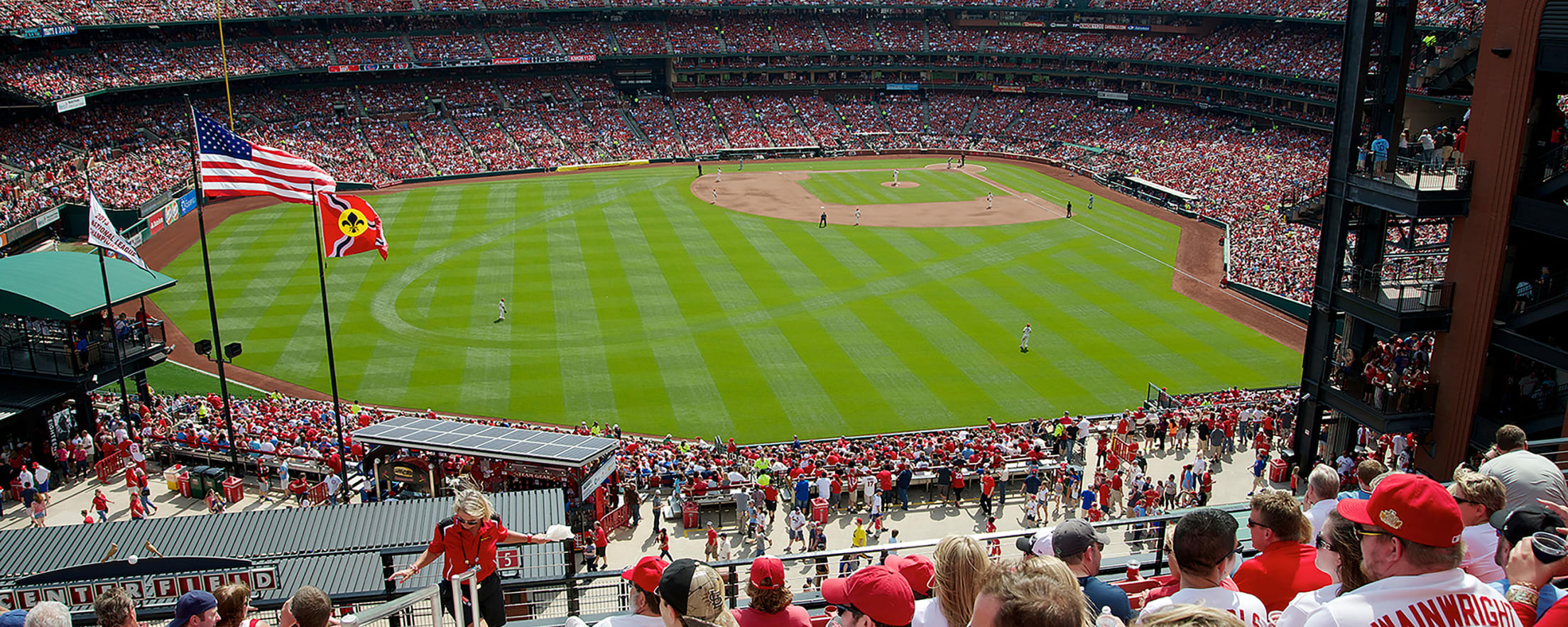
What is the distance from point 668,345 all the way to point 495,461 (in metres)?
16.0

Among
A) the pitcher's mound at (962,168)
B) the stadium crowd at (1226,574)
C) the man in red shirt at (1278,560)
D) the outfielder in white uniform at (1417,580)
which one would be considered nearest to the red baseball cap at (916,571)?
the stadium crowd at (1226,574)

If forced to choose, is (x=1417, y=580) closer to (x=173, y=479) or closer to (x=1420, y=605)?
(x=1420, y=605)

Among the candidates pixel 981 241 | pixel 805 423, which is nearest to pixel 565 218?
pixel 981 241

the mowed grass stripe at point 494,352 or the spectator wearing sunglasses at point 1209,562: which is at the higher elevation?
the spectator wearing sunglasses at point 1209,562

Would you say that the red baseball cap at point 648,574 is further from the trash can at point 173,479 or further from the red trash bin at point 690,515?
the trash can at point 173,479

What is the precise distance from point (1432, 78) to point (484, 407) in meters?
25.9

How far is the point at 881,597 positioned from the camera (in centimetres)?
578

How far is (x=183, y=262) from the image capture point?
153 feet

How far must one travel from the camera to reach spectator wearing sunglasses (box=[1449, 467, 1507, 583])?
6898 mm

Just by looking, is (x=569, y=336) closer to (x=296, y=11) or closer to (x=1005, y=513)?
(x=1005, y=513)

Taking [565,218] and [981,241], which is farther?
[565,218]

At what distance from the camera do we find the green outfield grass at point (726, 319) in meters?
31.9

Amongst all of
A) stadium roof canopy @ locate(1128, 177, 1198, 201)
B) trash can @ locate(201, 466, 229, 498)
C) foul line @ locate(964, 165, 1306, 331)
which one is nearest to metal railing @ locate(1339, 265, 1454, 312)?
foul line @ locate(964, 165, 1306, 331)

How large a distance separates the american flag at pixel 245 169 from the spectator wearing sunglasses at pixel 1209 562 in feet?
70.0
